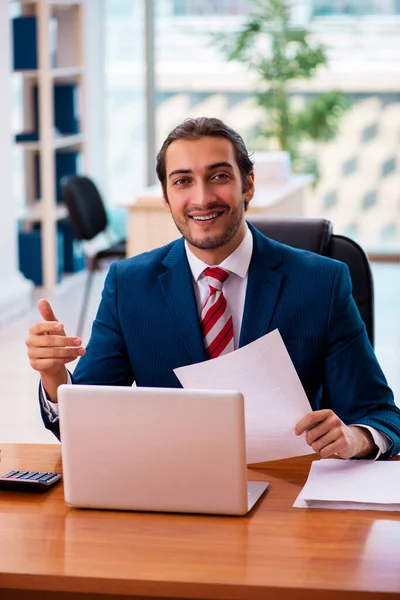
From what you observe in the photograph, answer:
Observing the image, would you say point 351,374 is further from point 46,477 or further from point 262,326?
point 46,477

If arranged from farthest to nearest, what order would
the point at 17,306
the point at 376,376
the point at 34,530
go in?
1. the point at 17,306
2. the point at 376,376
3. the point at 34,530

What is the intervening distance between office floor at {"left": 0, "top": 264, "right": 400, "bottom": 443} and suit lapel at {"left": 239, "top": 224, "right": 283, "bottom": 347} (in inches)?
77.5

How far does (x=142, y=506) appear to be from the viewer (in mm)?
1559

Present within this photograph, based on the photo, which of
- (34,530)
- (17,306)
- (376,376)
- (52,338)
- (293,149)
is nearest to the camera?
(34,530)

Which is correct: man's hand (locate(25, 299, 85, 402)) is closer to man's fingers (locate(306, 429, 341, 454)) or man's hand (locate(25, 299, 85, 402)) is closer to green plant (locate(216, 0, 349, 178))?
man's fingers (locate(306, 429, 341, 454))

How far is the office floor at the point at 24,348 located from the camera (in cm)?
407

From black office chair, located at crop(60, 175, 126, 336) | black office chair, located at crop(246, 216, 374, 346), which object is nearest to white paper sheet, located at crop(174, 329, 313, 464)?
black office chair, located at crop(246, 216, 374, 346)

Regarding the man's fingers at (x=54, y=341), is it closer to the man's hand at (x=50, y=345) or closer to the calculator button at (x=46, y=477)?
the man's hand at (x=50, y=345)

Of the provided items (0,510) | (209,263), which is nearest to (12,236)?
(209,263)

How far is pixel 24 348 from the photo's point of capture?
5.26 meters

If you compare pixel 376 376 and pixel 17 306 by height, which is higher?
pixel 376 376

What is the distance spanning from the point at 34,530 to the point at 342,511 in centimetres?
46

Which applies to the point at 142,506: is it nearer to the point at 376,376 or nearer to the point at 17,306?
the point at 376,376

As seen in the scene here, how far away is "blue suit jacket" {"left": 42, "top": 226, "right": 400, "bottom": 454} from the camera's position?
1965 millimetres
